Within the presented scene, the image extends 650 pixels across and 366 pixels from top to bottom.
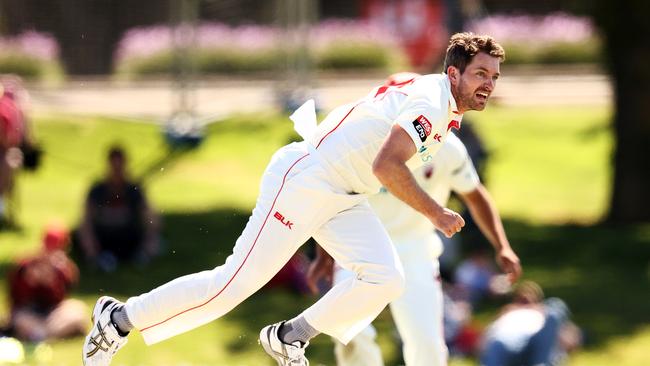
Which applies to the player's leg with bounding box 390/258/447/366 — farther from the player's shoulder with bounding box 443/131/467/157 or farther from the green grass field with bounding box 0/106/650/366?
the green grass field with bounding box 0/106/650/366

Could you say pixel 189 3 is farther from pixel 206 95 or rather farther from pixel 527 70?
pixel 527 70

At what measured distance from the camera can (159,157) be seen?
1698cm

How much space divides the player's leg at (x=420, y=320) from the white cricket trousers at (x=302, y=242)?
86 cm

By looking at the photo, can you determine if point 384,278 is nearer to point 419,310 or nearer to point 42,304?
point 419,310

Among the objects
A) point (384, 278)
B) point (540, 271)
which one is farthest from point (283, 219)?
point (540, 271)

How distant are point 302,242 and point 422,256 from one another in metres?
1.26

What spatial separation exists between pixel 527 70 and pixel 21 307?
1757cm

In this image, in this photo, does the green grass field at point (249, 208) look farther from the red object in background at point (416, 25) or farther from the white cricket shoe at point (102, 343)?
the white cricket shoe at point (102, 343)

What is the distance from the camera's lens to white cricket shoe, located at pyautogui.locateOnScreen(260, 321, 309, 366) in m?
6.45

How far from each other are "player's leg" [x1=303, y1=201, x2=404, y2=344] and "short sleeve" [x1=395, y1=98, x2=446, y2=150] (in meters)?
0.55

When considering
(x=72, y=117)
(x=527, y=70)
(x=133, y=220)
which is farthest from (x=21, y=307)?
(x=527, y=70)

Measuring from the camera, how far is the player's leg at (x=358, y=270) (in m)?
6.31

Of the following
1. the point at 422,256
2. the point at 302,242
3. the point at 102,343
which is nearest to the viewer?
the point at 302,242

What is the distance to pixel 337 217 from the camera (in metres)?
6.37
